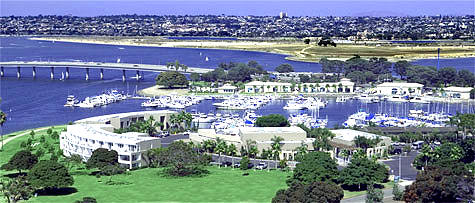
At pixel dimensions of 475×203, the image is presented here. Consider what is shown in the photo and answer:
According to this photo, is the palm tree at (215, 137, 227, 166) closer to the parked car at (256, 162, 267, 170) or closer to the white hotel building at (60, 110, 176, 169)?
the parked car at (256, 162, 267, 170)

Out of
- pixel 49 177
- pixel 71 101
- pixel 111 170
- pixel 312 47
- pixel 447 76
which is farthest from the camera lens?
pixel 312 47

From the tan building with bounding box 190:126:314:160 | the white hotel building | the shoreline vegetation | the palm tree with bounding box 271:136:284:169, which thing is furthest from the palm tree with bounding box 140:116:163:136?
the shoreline vegetation

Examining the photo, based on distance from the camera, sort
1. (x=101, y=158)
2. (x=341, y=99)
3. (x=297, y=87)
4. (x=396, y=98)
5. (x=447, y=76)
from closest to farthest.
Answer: (x=101, y=158)
(x=341, y=99)
(x=396, y=98)
(x=297, y=87)
(x=447, y=76)

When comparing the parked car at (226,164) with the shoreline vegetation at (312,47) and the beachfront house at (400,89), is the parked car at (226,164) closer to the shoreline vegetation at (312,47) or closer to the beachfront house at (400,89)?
the beachfront house at (400,89)

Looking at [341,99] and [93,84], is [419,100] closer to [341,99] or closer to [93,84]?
[341,99]

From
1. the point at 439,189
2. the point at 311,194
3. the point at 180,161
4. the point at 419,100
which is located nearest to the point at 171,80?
the point at 419,100

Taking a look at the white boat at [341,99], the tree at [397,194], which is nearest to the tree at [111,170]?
the tree at [397,194]
